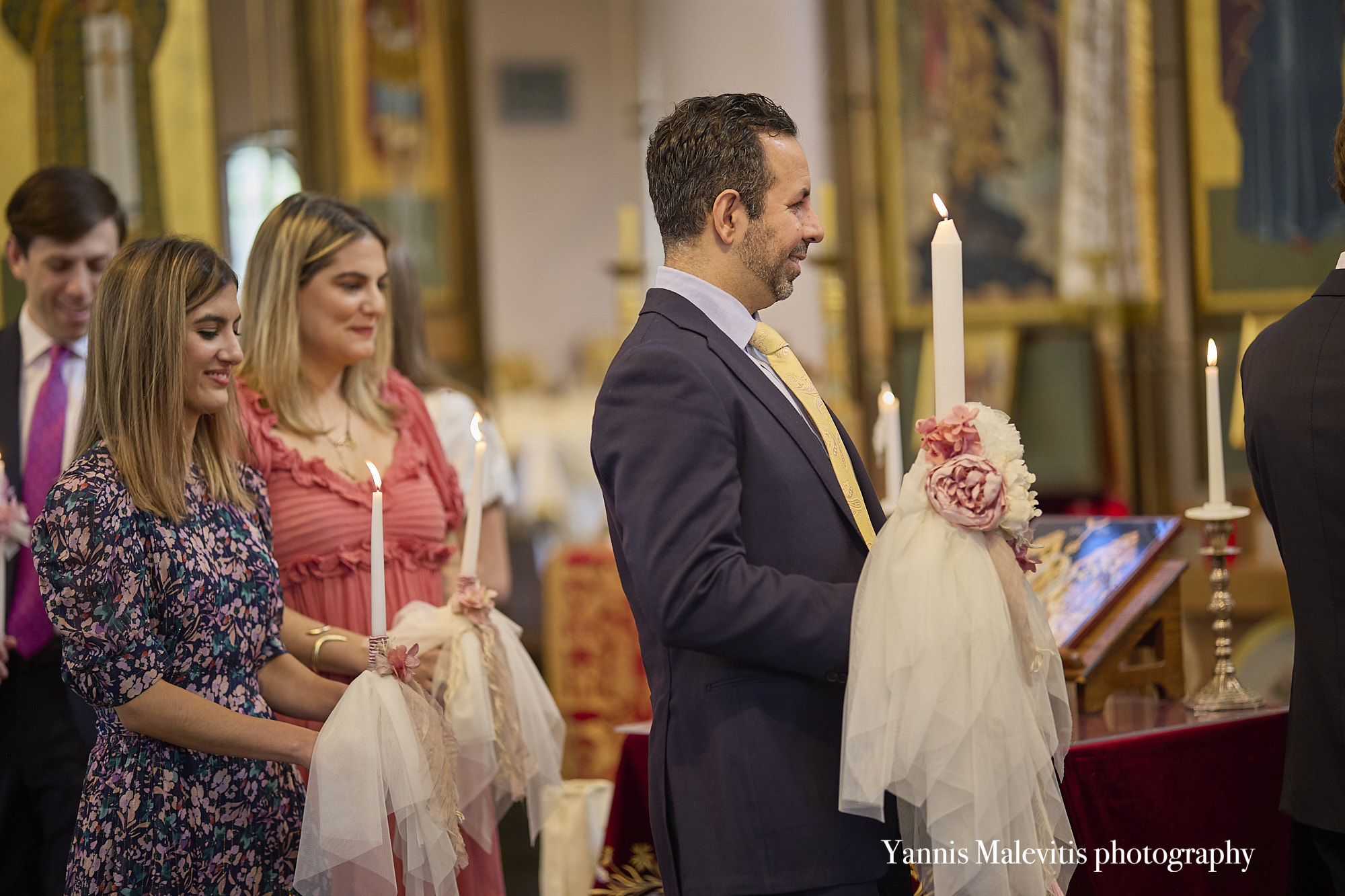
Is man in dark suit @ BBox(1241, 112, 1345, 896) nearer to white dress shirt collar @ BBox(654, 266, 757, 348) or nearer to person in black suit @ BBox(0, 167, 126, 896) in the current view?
white dress shirt collar @ BBox(654, 266, 757, 348)

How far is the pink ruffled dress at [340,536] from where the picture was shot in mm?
2201

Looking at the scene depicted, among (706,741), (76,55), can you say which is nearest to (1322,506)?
(706,741)

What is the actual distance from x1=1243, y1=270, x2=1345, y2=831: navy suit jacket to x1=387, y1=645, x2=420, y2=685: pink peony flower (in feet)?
4.11

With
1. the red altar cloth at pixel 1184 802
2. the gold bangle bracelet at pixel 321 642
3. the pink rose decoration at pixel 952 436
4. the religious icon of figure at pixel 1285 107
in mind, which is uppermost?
the religious icon of figure at pixel 1285 107

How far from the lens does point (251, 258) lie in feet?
7.55

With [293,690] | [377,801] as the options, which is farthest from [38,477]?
[377,801]

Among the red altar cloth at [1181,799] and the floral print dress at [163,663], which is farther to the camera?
the red altar cloth at [1181,799]

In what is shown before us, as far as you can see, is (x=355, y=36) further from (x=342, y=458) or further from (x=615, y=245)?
(x=342, y=458)

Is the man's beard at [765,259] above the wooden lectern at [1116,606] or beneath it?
above

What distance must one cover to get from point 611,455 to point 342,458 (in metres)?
0.92

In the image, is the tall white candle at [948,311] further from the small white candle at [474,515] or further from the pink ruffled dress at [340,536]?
the pink ruffled dress at [340,536]

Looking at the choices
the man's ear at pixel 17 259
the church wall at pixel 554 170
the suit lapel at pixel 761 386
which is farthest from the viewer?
the church wall at pixel 554 170

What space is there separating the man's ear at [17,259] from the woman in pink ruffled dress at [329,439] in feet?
1.91

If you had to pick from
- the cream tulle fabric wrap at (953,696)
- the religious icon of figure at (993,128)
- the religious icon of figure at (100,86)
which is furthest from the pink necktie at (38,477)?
the religious icon of figure at (993,128)
